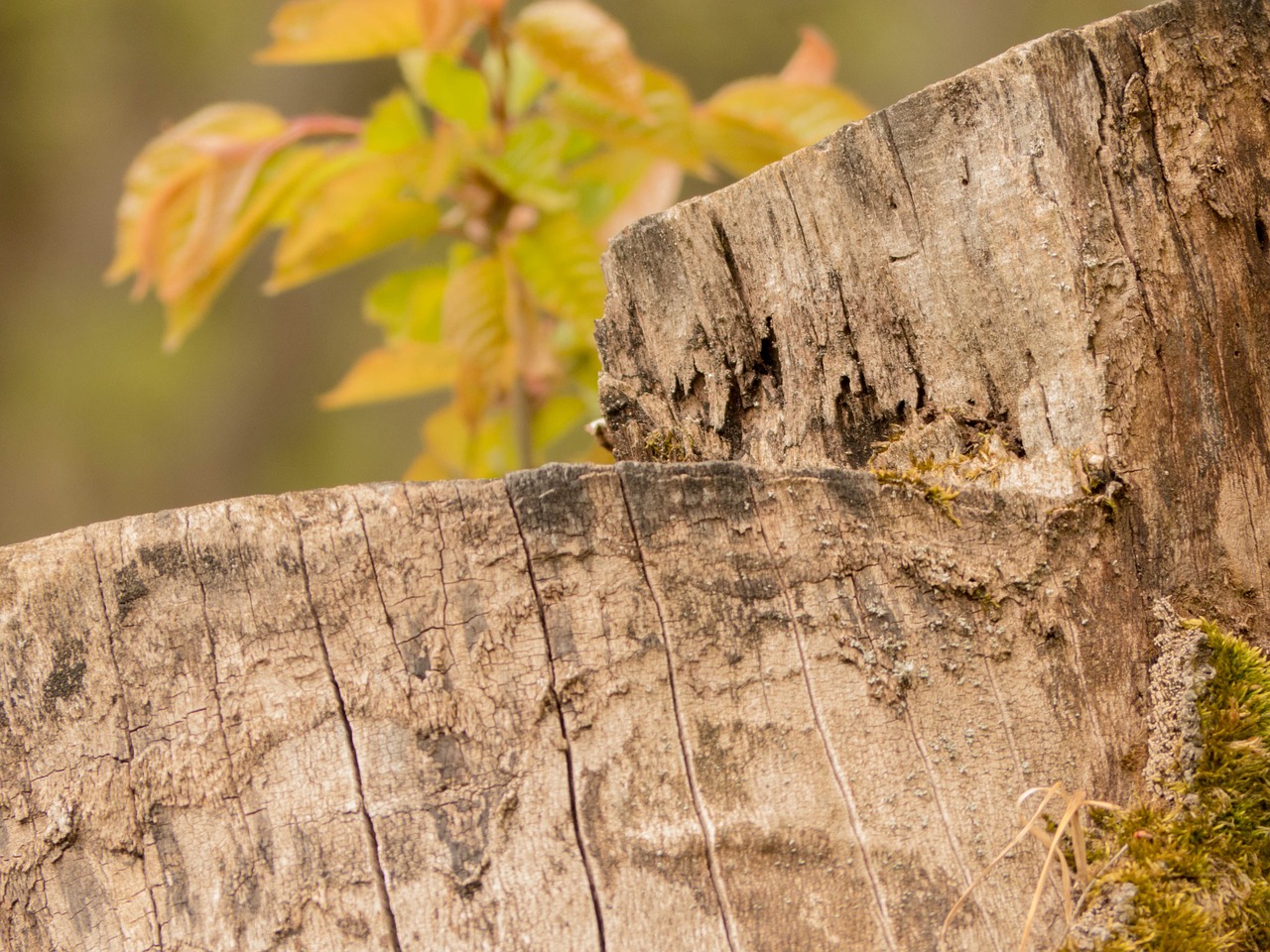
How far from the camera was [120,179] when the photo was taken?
537 cm

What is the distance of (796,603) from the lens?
37.7 inches

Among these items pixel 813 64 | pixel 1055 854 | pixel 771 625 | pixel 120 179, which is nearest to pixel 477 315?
pixel 813 64

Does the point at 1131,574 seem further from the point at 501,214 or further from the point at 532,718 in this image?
the point at 501,214

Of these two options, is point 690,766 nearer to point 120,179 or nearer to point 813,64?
point 813,64

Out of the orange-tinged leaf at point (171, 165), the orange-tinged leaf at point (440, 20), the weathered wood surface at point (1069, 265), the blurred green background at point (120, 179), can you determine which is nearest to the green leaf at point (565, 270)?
the orange-tinged leaf at point (440, 20)

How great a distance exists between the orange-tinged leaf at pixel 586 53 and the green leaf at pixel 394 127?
281mm

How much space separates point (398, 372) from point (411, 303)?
142mm

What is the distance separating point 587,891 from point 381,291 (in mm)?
1447

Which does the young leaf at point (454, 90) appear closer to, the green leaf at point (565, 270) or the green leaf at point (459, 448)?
the green leaf at point (565, 270)

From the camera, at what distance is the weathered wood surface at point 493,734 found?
89cm

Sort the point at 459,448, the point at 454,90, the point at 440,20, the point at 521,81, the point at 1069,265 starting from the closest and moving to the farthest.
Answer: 1. the point at 1069,265
2. the point at 440,20
3. the point at 454,90
4. the point at 521,81
5. the point at 459,448

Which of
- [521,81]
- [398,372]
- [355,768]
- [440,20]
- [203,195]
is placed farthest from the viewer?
[398,372]

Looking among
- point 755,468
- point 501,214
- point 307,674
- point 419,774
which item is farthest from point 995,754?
point 501,214

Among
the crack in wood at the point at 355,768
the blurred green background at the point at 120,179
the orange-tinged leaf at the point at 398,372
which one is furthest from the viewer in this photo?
the blurred green background at the point at 120,179
